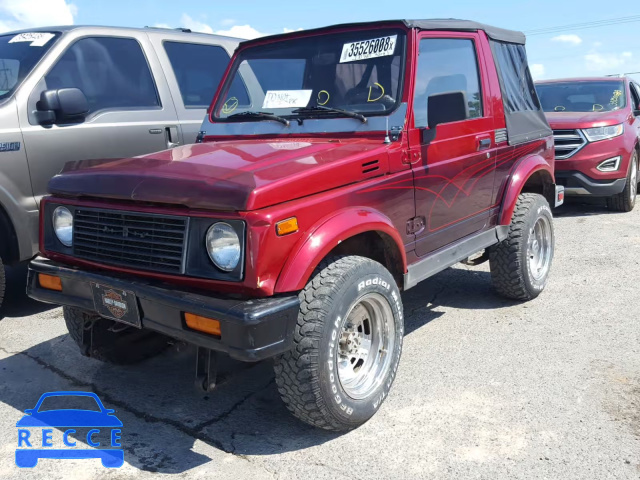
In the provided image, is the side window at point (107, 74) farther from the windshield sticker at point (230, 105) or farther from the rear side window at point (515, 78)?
the rear side window at point (515, 78)

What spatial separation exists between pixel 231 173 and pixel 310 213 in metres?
0.41

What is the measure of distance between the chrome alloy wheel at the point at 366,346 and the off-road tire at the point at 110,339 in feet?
3.90

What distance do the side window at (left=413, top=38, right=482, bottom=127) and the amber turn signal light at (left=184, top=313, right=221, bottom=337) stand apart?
68.9 inches

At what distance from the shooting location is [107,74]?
521 centimetres

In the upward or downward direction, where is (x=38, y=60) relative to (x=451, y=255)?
upward

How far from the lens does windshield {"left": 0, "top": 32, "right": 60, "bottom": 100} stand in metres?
4.77

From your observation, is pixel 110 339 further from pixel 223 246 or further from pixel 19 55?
pixel 19 55

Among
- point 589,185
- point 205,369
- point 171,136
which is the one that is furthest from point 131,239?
point 589,185

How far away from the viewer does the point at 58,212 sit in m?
3.36

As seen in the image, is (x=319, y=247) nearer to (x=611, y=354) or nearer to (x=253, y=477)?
(x=253, y=477)

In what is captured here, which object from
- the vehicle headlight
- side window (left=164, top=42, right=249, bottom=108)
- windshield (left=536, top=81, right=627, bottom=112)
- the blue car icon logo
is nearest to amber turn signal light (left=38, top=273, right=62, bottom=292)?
the blue car icon logo

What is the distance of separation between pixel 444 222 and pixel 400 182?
623 mm

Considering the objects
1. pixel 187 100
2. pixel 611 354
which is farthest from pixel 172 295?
pixel 187 100

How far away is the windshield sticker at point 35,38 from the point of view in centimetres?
493
